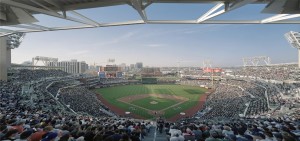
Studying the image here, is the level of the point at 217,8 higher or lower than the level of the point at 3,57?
higher

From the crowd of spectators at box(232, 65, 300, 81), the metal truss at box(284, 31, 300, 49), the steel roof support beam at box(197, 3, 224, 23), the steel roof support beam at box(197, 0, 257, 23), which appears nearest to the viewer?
the steel roof support beam at box(197, 0, 257, 23)

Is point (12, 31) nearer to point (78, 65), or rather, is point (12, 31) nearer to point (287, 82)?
point (287, 82)

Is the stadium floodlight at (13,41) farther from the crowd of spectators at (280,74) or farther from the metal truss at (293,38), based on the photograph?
the metal truss at (293,38)

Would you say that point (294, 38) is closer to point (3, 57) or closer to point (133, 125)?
point (133, 125)

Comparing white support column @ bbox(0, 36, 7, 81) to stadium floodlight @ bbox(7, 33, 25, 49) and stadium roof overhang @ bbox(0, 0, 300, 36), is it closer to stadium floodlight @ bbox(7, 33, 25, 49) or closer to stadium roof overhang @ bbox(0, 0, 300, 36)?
stadium floodlight @ bbox(7, 33, 25, 49)

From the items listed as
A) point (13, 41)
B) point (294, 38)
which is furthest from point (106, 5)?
point (294, 38)

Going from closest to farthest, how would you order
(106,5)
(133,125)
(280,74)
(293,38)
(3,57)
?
(106,5)
(133,125)
(3,57)
(280,74)
(293,38)

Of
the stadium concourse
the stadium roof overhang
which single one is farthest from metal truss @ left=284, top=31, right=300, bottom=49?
the stadium roof overhang

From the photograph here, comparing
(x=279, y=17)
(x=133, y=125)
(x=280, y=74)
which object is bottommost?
(x=133, y=125)

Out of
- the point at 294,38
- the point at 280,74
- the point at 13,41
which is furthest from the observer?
the point at 294,38

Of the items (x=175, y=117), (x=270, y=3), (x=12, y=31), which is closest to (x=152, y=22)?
(x=270, y=3)

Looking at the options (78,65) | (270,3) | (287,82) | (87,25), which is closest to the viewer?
(270,3)
